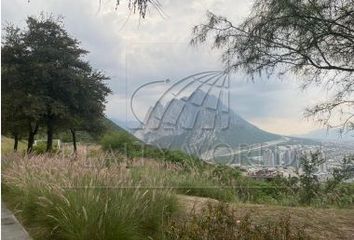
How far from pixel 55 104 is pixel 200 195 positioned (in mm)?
12966

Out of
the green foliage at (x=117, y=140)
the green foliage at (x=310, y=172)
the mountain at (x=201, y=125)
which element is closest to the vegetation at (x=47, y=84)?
the green foliage at (x=117, y=140)

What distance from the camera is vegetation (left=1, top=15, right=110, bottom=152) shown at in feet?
68.5

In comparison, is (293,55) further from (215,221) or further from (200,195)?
(200,195)

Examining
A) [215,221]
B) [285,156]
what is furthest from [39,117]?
[215,221]

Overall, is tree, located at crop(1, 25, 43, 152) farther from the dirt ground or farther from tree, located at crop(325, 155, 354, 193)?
the dirt ground

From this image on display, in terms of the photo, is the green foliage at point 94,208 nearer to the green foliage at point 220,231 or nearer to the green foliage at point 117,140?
the green foliage at point 220,231

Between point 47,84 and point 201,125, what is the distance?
12.0 metres

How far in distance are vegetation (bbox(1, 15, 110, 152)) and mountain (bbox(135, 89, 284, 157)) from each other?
9.76 metres

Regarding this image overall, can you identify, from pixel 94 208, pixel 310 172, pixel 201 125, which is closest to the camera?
pixel 94 208

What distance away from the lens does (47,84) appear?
856 inches

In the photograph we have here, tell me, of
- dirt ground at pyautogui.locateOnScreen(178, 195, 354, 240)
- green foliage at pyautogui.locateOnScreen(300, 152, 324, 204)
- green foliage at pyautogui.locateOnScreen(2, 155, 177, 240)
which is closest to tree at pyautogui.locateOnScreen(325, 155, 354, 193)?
green foliage at pyautogui.locateOnScreen(300, 152, 324, 204)

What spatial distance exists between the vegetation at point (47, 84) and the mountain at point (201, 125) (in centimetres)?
976

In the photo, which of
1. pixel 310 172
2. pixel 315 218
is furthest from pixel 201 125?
pixel 315 218

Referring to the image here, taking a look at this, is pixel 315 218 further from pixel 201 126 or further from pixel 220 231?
pixel 201 126
